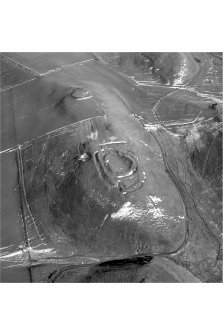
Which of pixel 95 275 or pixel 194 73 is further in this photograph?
pixel 194 73

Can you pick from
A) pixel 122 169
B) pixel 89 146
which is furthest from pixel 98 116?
pixel 122 169

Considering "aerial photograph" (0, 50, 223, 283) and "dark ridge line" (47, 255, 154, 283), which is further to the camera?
"aerial photograph" (0, 50, 223, 283)

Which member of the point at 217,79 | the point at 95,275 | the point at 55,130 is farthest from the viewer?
the point at 217,79

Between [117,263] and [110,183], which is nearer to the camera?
[117,263]

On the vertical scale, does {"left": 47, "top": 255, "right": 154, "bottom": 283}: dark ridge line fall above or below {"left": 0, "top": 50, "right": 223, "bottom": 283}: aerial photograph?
below

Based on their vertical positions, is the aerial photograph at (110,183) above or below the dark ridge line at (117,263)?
above

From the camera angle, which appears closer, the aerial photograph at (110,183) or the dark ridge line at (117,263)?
the dark ridge line at (117,263)

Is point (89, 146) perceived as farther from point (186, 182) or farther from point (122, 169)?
point (186, 182)

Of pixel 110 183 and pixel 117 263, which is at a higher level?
pixel 110 183
